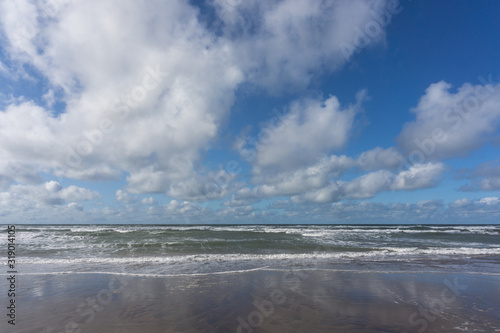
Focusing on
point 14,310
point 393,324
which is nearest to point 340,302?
point 393,324

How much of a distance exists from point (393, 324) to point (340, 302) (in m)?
1.71

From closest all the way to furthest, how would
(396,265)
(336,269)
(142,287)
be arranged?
(142,287) < (336,269) < (396,265)

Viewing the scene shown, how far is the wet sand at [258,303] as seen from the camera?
19.7ft

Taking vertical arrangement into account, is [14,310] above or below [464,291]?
above

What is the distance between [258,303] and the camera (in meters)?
7.49

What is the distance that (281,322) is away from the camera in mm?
6117

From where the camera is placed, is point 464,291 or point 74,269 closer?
point 464,291

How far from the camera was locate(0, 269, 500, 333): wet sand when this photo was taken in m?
6.00

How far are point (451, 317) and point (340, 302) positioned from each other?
269 cm

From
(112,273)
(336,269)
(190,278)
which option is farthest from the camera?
(336,269)

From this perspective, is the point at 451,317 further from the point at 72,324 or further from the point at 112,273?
the point at 112,273

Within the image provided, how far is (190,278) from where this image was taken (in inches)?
415

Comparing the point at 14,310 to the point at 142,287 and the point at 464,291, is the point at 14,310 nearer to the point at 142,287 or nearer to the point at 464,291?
the point at 142,287

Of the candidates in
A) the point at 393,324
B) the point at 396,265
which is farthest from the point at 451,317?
the point at 396,265
